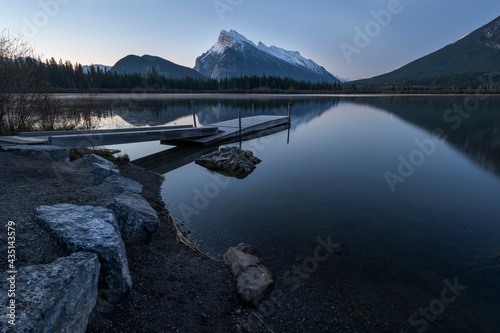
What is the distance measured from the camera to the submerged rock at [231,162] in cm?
1408

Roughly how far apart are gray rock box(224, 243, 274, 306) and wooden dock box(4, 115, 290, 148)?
33.1ft

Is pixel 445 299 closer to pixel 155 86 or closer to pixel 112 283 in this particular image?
pixel 112 283

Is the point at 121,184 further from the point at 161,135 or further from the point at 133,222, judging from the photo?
the point at 161,135

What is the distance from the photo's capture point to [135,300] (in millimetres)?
4141

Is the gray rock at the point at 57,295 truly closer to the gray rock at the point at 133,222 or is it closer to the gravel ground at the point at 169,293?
the gravel ground at the point at 169,293

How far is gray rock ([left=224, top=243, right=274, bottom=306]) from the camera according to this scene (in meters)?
4.98

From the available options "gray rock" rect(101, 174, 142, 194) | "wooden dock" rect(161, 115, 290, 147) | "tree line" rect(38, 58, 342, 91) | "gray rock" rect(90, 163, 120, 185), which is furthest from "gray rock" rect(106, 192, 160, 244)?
"tree line" rect(38, 58, 342, 91)

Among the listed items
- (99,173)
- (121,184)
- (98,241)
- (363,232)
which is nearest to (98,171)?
(99,173)

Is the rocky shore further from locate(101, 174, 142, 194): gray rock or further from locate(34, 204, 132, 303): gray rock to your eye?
locate(101, 174, 142, 194): gray rock

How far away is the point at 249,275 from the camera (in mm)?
5402

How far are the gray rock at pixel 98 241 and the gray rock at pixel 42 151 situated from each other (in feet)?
19.7

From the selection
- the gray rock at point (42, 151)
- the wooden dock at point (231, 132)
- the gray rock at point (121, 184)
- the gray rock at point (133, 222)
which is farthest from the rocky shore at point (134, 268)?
the wooden dock at point (231, 132)

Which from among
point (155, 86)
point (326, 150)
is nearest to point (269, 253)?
point (326, 150)

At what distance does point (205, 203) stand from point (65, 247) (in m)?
6.52
